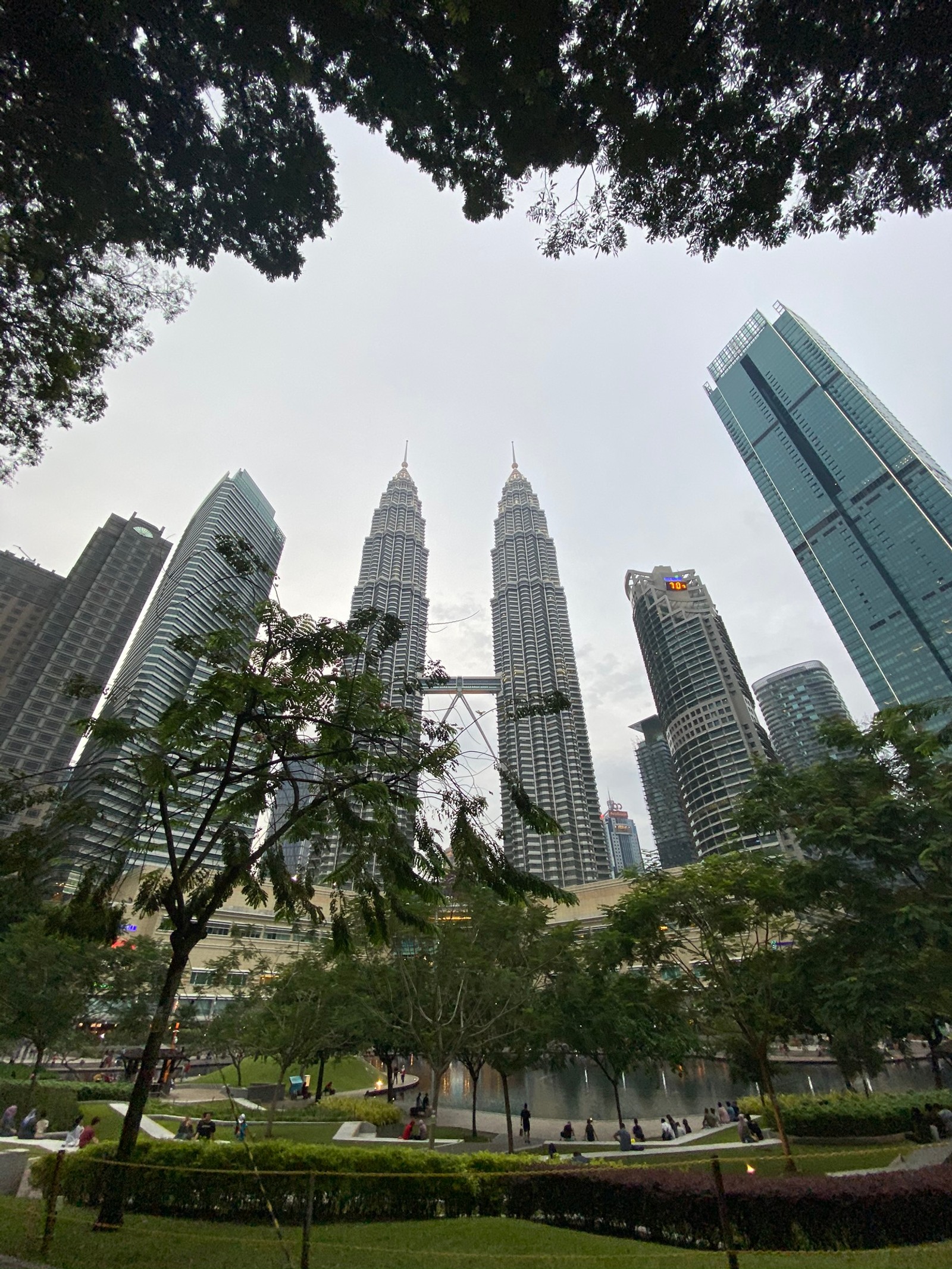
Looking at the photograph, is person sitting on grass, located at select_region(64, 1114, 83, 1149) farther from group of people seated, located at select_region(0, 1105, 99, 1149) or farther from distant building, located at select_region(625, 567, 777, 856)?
distant building, located at select_region(625, 567, 777, 856)

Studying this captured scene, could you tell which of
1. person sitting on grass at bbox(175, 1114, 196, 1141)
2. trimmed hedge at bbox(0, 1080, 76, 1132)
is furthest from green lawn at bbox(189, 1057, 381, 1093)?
person sitting on grass at bbox(175, 1114, 196, 1141)

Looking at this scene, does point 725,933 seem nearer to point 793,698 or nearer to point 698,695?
point 698,695

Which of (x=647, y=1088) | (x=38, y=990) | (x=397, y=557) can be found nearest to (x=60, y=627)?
(x=397, y=557)

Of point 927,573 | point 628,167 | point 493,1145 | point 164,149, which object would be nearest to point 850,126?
point 628,167

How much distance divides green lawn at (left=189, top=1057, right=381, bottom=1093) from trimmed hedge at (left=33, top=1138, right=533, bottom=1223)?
29.9m

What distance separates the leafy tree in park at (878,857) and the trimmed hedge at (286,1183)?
349 inches

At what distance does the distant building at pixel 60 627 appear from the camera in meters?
82.5

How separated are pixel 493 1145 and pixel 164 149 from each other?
95.7ft

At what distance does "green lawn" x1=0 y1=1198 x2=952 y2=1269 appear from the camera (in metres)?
6.45

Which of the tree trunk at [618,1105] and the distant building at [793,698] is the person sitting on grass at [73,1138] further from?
the distant building at [793,698]

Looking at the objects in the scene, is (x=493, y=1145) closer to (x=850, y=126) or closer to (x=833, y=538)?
(x=850, y=126)

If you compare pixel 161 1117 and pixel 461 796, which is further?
pixel 161 1117

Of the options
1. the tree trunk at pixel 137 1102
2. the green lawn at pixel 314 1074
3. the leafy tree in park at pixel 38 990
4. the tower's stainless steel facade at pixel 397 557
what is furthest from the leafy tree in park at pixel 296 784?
the tower's stainless steel facade at pixel 397 557

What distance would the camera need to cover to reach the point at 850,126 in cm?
847
